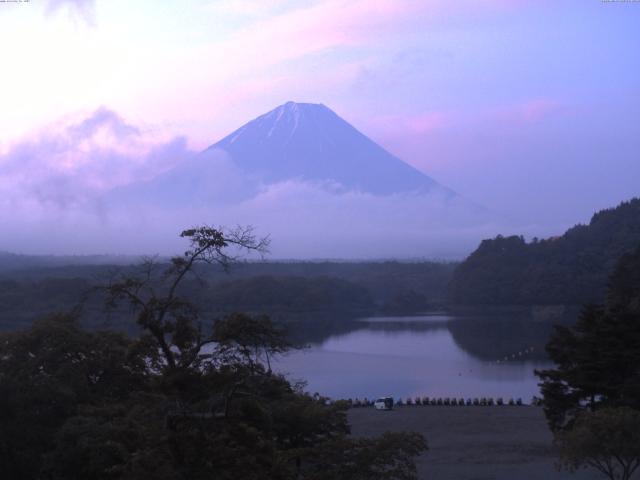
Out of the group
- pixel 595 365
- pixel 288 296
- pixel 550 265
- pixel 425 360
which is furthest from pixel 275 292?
pixel 595 365

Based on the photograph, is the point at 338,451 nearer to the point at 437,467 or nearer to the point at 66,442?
the point at 66,442

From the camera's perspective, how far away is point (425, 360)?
106 ft

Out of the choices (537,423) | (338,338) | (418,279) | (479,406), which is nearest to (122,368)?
(537,423)

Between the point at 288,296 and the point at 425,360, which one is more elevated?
the point at 288,296

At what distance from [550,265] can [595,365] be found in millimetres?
54353

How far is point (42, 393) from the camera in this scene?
8.66 meters

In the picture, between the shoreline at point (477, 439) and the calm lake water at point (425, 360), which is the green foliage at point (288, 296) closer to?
the calm lake water at point (425, 360)

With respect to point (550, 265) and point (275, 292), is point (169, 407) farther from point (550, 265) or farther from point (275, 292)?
point (550, 265)

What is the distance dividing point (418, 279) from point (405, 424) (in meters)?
67.6

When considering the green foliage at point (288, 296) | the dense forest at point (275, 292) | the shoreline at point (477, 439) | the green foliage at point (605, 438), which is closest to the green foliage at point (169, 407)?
the green foliage at point (605, 438)

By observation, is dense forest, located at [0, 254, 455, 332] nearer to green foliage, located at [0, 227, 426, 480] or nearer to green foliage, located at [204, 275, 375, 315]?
green foliage, located at [204, 275, 375, 315]

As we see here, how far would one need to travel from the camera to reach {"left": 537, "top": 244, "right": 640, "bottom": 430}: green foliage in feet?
42.1

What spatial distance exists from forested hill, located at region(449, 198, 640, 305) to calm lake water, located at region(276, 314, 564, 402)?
11.9 meters

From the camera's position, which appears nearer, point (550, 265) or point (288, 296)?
point (288, 296)
